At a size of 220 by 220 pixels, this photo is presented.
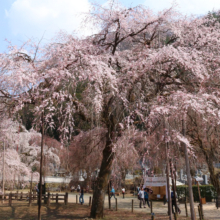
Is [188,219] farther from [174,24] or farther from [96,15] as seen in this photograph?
[96,15]

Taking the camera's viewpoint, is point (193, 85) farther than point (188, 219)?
No

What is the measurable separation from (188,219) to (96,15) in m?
9.78

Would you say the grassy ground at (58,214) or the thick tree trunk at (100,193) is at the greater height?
the thick tree trunk at (100,193)

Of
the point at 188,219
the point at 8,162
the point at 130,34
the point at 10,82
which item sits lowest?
the point at 188,219

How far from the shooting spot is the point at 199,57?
9.40m

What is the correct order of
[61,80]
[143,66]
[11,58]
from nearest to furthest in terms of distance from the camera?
[61,80] → [11,58] → [143,66]

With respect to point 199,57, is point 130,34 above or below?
above

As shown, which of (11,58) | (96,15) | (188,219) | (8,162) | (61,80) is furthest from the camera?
(8,162)

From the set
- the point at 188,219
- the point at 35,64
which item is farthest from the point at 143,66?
the point at 188,219

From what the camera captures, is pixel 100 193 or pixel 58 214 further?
pixel 58 214

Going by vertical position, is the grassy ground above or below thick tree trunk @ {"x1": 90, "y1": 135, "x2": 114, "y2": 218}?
below

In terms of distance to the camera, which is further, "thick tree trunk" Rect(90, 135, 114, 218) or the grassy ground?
the grassy ground

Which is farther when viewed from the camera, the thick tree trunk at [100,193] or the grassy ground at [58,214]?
the grassy ground at [58,214]

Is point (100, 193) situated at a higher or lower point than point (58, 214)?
higher
